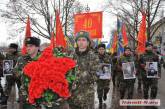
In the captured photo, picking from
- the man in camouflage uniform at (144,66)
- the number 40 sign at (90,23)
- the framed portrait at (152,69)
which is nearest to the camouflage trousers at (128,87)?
the man in camouflage uniform at (144,66)

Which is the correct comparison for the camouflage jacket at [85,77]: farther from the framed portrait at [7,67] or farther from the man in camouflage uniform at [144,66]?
the framed portrait at [7,67]

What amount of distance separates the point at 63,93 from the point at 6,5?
26757 mm

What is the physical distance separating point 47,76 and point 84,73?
1387 millimetres

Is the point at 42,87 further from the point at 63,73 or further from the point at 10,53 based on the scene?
the point at 10,53

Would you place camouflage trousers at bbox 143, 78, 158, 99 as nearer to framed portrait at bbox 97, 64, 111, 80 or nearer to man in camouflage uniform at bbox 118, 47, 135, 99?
man in camouflage uniform at bbox 118, 47, 135, 99

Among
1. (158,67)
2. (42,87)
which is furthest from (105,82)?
(42,87)

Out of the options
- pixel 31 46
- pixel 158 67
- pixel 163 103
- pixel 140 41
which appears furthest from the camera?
pixel 140 41

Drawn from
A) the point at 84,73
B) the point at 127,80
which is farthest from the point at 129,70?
the point at 84,73

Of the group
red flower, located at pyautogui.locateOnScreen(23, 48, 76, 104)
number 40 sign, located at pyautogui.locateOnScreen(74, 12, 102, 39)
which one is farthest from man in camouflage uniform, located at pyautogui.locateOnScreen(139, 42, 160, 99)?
red flower, located at pyautogui.locateOnScreen(23, 48, 76, 104)

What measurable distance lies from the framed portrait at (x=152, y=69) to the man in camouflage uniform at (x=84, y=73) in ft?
17.0

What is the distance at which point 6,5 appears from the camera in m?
30.7

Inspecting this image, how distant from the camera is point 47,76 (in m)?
4.75

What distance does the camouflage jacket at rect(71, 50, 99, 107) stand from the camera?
5.97 meters

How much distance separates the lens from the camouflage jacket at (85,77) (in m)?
5.97
